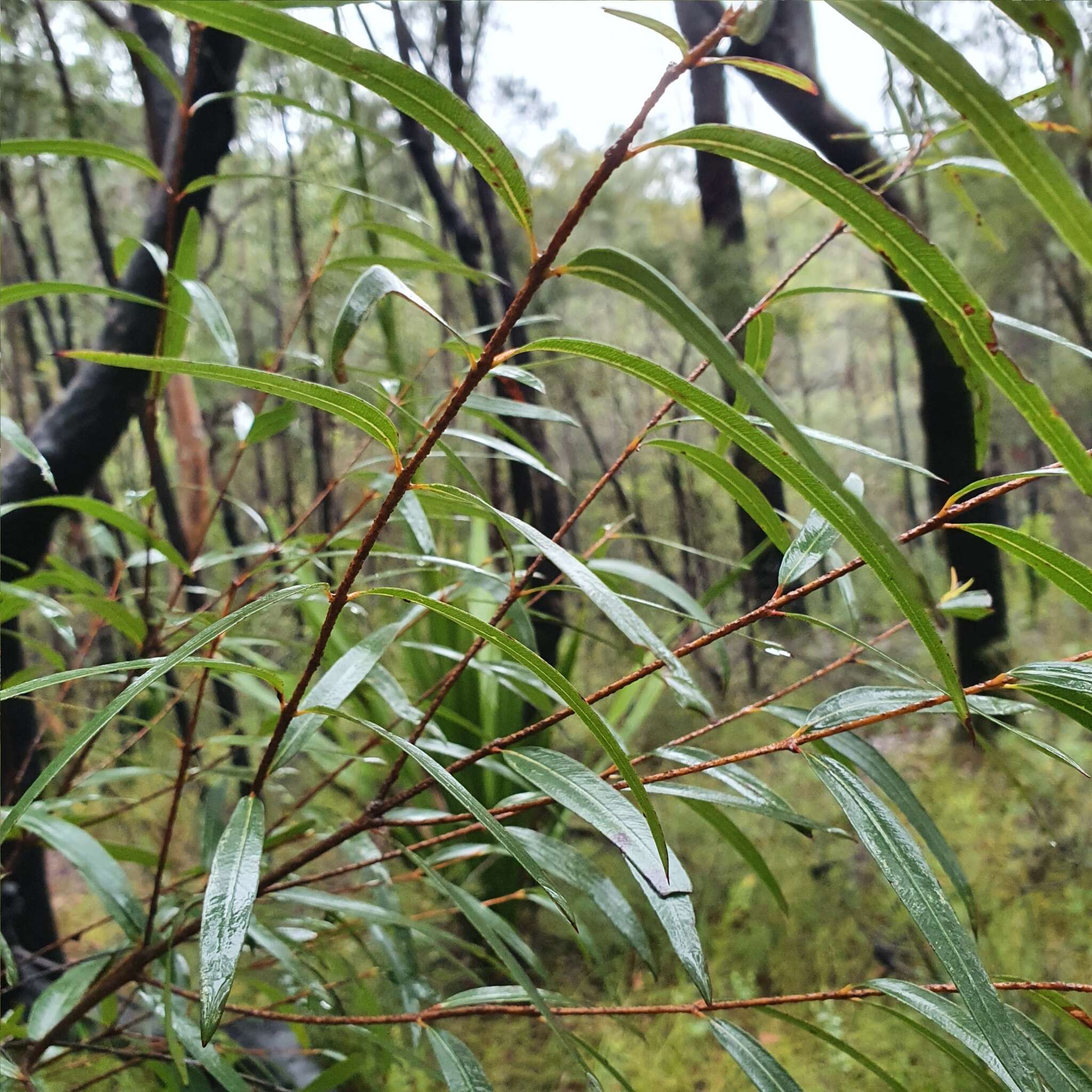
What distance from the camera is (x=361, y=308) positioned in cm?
23

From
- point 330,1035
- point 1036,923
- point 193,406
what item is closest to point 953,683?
point 330,1035

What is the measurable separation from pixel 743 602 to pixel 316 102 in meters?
2.43

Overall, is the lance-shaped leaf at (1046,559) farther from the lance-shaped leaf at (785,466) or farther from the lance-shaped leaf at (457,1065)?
the lance-shaped leaf at (457,1065)

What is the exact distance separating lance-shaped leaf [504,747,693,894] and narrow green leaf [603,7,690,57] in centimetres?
23

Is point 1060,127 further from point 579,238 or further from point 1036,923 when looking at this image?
point 579,238

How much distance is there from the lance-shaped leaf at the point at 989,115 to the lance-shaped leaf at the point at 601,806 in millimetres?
186

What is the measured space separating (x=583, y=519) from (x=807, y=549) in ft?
10.8

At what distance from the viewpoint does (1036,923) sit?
1.05 metres

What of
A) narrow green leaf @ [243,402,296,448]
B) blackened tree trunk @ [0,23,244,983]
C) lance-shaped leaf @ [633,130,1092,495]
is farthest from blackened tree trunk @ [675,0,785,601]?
lance-shaped leaf @ [633,130,1092,495]

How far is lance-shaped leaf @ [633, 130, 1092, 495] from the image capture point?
0.15 meters

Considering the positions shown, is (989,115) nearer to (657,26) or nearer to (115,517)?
(657,26)

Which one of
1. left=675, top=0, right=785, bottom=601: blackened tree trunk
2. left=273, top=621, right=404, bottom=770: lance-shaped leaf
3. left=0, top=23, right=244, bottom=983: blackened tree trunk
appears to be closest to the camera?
left=273, top=621, right=404, bottom=770: lance-shaped leaf

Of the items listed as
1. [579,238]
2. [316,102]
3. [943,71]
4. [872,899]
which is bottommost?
[872,899]

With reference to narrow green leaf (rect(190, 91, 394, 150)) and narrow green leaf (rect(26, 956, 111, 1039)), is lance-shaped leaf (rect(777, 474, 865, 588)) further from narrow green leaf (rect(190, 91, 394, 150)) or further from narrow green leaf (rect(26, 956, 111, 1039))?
narrow green leaf (rect(26, 956, 111, 1039))
